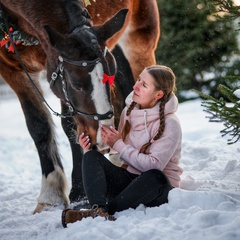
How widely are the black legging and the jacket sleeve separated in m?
0.09

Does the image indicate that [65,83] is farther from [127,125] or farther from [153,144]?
[153,144]

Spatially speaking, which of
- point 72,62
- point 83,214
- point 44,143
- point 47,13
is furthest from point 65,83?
point 44,143

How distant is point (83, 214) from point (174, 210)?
0.55 meters

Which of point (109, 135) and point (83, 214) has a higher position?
point (109, 135)

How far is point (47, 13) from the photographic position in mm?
3934

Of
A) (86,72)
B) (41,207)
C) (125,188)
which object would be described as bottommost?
(41,207)

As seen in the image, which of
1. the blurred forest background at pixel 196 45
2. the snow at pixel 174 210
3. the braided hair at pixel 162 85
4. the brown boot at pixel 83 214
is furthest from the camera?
the blurred forest background at pixel 196 45

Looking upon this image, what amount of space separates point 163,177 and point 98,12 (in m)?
2.08

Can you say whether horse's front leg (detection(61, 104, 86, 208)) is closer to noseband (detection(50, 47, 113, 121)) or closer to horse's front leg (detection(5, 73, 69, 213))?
horse's front leg (detection(5, 73, 69, 213))

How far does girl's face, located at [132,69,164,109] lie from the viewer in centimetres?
339

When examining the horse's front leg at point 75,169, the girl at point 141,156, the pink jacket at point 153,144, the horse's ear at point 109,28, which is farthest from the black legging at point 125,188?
the horse's front leg at point 75,169

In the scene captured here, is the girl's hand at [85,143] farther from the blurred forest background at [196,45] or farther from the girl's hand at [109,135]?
the blurred forest background at [196,45]

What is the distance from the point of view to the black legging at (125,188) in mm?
3184

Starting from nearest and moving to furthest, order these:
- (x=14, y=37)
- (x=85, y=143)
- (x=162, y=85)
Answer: (x=162, y=85), (x=85, y=143), (x=14, y=37)
